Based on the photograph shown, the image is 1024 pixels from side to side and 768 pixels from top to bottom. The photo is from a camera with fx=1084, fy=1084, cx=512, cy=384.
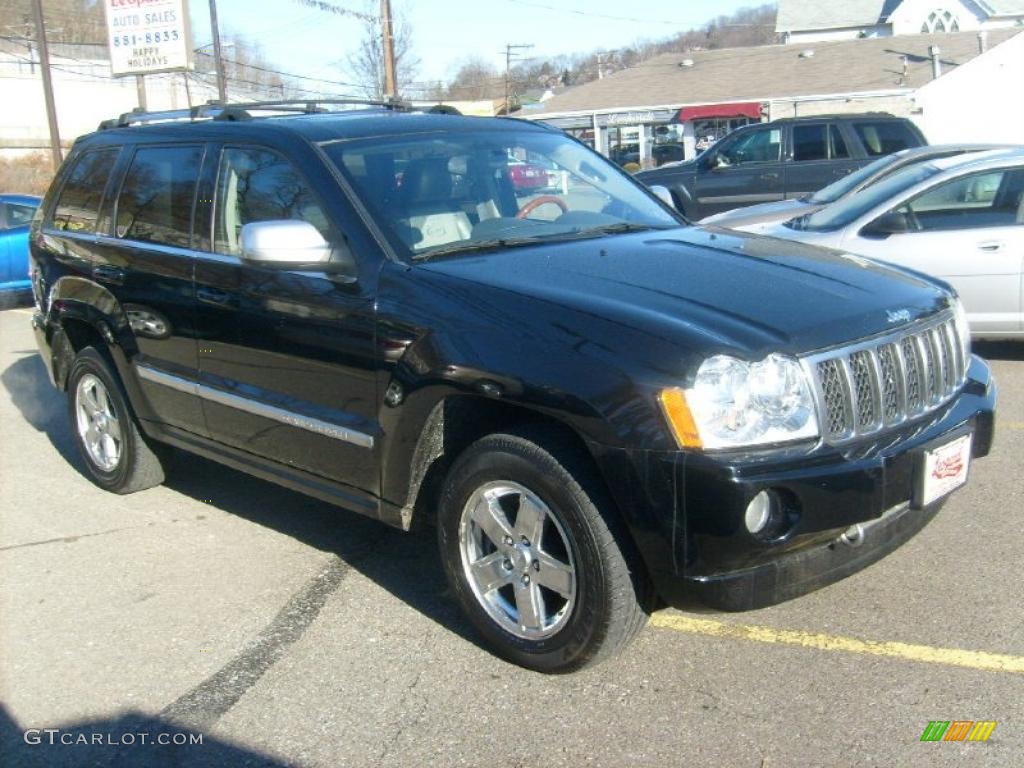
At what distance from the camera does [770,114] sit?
34.5 meters

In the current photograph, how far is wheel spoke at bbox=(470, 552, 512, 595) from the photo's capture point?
372 centimetres

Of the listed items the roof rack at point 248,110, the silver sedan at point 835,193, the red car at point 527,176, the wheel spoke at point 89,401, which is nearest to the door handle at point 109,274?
the wheel spoke at point 89,401

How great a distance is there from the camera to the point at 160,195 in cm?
520

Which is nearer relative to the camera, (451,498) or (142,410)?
(451,498)

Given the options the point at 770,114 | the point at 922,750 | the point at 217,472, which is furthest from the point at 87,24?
the point at 922,750

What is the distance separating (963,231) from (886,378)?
16.1 ft

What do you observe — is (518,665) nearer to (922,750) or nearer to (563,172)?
(922,750)

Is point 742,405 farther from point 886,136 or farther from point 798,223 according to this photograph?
point 886,136

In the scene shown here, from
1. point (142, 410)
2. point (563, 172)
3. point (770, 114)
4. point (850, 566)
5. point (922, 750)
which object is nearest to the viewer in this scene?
point (922, 750)

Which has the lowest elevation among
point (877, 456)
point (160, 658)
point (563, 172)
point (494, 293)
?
point (160, 658)

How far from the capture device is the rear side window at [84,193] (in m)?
5.70

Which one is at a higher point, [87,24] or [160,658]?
[87,24]

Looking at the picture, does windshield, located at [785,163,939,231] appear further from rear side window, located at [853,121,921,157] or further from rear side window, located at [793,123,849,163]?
rear side window, located at [853,121,921,157]

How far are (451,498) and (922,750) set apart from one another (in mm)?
1670
